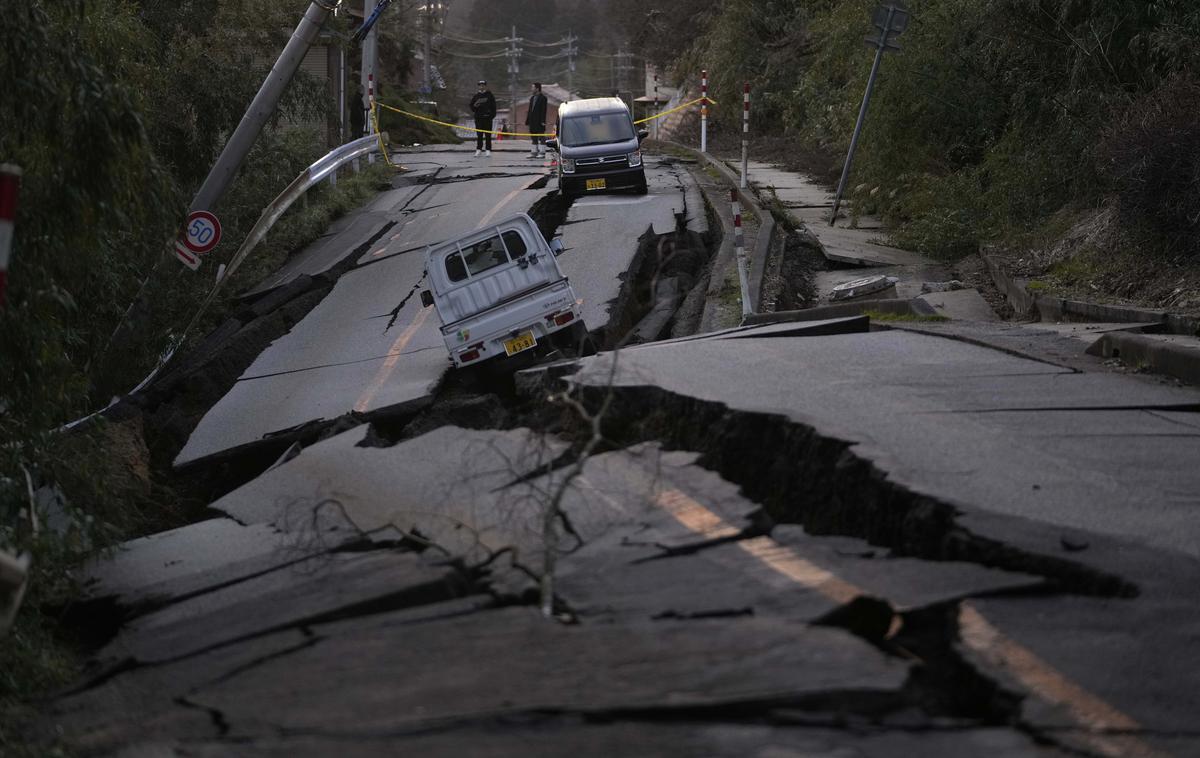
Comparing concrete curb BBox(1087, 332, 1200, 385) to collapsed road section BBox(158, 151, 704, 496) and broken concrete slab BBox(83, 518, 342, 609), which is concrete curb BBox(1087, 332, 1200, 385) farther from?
broken concrete slab BBox(83, 518, 342, 609)

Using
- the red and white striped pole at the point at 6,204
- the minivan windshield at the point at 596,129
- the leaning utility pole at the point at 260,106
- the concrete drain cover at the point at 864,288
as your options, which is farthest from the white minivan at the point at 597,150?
the red and white striped pole at the point at 6,204

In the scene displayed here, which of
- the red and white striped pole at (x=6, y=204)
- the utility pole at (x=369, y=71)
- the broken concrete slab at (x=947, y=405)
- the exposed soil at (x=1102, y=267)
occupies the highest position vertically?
the utility pole at (x=369, y=71)

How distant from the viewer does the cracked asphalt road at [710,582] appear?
4457 millimetres

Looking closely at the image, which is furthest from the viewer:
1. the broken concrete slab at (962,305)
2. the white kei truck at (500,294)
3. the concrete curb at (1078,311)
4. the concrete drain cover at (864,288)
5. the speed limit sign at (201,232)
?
the concrete drain cover at (864,288)

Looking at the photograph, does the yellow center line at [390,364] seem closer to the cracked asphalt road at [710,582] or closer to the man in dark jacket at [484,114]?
the cracked asphalt road at [710,582]

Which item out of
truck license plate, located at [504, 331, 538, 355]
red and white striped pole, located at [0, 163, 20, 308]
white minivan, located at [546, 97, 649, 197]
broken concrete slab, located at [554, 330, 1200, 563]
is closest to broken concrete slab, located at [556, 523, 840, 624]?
broken concrete slab, located at [554, 330, 1200, 563]

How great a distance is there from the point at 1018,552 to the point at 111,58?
9932mm

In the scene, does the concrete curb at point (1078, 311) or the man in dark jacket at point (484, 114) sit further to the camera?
the man in dark jacket at point (484, 114)

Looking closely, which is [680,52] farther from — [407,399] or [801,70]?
[407,399]

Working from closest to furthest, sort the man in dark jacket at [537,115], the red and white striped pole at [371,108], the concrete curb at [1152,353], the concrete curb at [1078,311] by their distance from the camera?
the concrete curb at [1152,353], the concrete curb at [1078,311], the red and white striped pole at [371,108], the man in dark jacket at [537,115]

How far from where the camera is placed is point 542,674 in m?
4.89

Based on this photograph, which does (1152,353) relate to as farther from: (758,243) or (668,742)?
(758,243)

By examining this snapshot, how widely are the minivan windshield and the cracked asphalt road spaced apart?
1426 cm

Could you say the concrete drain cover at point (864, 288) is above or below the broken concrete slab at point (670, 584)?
below
